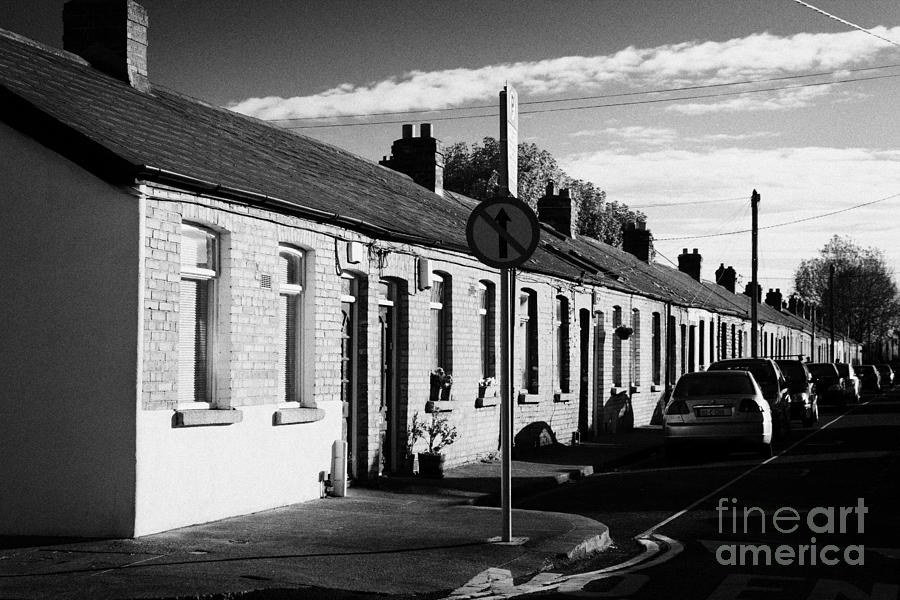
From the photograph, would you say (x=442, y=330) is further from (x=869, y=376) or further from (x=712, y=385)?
(x=869, y=376)

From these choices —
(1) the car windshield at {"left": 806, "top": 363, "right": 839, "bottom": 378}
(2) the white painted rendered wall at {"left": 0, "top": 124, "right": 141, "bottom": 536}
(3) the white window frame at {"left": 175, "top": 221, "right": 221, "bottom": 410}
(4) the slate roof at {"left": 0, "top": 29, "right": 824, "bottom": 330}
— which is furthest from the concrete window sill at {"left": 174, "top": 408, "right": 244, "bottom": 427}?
(1) the car windshield at {"left": 806, "top": 363, "right": 839, "bottom": 378}

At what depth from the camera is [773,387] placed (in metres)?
24.0

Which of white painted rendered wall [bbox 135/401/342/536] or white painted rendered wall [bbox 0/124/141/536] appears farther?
white painted rendered wall [bbox 135/401/342/536]

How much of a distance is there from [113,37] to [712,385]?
39.4 ft

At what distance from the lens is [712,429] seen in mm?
19828

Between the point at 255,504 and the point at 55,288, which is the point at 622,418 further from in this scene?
the point at 55,288

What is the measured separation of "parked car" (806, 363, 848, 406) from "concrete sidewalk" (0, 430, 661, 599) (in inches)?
1258


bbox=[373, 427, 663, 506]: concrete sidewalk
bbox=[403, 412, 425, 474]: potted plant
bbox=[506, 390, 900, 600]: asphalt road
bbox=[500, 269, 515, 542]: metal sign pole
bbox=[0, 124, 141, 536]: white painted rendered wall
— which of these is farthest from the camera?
bbox=[403, 412, 425, 474]: potted plant

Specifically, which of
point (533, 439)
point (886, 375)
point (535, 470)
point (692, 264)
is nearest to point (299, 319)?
point (535, 470)

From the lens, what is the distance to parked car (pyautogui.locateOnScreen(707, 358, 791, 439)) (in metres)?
23.7

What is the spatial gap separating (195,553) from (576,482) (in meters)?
8.76

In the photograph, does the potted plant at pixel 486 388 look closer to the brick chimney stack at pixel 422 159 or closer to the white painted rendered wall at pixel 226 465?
the white painted rendered wall at pixel 226 465

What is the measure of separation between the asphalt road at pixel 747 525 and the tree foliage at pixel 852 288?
94.2 metres

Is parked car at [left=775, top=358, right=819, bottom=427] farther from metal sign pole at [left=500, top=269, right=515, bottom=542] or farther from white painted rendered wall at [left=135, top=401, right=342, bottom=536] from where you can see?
metal sign pole at [left=500, top=269, right=515, bottom=542]
